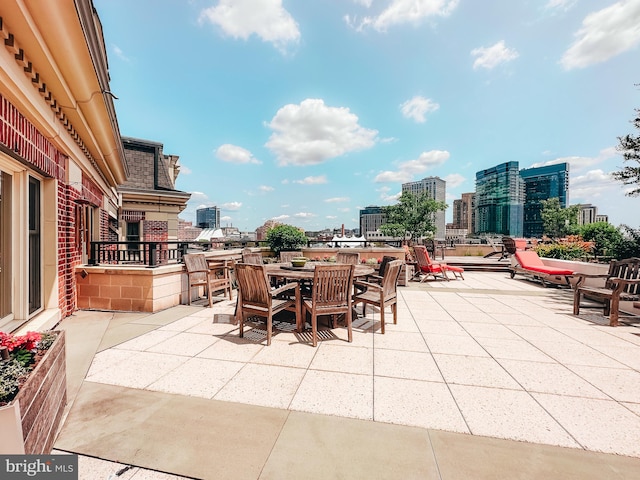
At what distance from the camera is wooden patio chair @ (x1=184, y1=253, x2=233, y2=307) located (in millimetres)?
5147

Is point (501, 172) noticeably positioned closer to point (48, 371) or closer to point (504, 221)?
point (504, 221)

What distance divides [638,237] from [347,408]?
317 inches

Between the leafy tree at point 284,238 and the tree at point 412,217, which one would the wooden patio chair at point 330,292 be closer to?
the leafy tree at point 284,238

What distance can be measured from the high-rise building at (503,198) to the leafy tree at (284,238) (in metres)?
57.3

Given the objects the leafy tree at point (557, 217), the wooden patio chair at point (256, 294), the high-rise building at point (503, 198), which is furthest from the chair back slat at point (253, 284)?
the high-rise building at point (503, 198)

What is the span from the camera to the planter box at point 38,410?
1124 mm

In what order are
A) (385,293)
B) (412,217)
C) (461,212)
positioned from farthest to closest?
(461,212), (412,217), (385,293)

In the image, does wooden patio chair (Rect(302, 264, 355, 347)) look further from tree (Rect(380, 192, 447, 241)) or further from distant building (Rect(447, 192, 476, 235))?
distant building (Rect(447, 192, 476, 235))

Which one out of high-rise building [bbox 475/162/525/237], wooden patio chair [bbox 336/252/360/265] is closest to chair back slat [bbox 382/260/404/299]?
wooden patio chair [bbox 336/252/360/265]

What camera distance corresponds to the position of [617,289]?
13.5 feet

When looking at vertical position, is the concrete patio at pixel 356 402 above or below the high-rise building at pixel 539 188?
below

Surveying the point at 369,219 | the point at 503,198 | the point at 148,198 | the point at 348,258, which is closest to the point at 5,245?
the point at 348,258

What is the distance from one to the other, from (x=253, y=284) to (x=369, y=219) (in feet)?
403

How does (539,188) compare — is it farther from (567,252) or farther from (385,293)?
(385,293)
